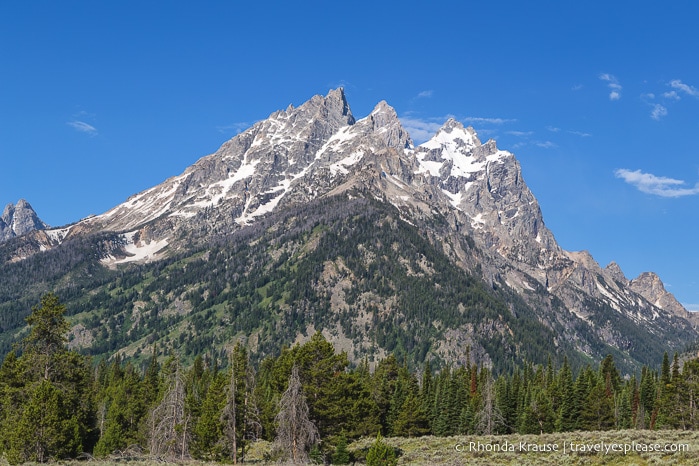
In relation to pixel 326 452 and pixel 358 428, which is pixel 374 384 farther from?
pixel 326 452

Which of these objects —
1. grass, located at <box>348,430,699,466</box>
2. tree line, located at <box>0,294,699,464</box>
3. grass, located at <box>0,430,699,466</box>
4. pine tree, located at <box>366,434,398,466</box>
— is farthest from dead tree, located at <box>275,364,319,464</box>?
pine tree, located at <box>366,434,398,466</box>

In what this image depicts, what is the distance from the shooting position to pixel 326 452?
6203cm

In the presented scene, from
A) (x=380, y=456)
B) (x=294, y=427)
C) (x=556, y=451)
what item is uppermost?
(x=294, y=427)

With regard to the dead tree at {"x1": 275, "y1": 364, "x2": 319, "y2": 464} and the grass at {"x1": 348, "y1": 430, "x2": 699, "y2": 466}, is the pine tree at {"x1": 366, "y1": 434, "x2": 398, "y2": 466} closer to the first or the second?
the grass at {"x1": 348, "y1": 430, "x2": 699, "y2": 466}

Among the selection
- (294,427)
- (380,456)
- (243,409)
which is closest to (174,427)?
(243,409)

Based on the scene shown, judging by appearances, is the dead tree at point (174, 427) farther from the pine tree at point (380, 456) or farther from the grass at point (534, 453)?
the pine tree at point (380, 456)

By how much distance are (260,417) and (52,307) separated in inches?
874

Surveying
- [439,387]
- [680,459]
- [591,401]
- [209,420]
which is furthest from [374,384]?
[680,459]

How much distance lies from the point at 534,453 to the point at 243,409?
26.1 metres

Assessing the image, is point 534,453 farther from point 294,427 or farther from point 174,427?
point 174,427

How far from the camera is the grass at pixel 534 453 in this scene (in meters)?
43.2

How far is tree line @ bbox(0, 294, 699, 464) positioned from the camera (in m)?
51.4

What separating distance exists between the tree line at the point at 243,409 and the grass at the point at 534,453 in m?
3.47

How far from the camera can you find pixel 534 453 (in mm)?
50750
